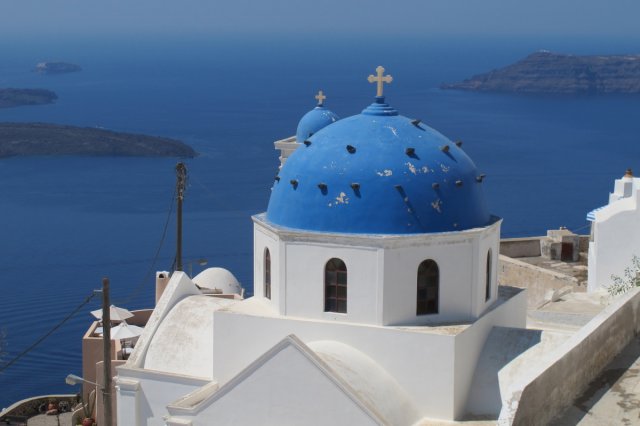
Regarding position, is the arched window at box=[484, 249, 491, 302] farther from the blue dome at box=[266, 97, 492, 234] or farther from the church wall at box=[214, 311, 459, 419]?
the church wall at box=[214, 311, 459, 419]

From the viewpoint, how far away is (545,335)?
1366 centimetres

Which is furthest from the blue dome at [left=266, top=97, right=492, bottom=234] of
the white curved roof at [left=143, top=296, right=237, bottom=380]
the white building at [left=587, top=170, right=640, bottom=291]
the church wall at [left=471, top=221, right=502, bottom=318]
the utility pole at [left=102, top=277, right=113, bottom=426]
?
the white building at [left=587, top=170, right=640, bottom=291]

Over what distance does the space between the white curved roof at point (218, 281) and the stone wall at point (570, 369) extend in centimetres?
1300

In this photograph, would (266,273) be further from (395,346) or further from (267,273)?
(395,346)

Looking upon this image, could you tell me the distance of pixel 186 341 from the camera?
1491 cm

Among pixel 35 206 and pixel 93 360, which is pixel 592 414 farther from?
pixel 35 206

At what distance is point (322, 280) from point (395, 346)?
1174 millimetres

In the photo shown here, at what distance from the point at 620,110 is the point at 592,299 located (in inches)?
4017

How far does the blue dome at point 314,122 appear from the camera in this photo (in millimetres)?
22578

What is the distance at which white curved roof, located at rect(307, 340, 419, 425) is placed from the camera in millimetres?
12500

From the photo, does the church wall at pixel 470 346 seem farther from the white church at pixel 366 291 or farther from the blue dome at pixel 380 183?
the blue dome at pixel 380 183

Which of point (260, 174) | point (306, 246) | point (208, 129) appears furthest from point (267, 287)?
point (208, 129)

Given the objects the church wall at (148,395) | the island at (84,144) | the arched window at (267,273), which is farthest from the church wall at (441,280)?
the island at (84,144)

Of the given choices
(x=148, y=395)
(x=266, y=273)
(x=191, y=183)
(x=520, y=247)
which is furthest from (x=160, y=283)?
(x=191, y=183)
